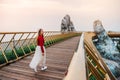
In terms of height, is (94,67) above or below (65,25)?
above

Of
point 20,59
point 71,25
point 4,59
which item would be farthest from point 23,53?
point 71,25

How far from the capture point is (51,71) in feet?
24.6

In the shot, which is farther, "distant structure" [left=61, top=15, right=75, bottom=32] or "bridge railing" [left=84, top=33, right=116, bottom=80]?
"distant structure" [left=61, top=15, right=75, bottom=32]

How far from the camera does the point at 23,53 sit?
10852mm

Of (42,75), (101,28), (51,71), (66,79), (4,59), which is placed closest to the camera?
(66,79)

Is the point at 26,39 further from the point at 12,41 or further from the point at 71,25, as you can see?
the point at 71,25

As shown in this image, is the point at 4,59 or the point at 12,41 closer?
the point at 4,59

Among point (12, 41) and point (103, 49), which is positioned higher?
point (12, 41)

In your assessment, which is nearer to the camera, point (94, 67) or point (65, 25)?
point (94, 67)

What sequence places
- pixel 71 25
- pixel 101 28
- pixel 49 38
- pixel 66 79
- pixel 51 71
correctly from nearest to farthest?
pixel 66 79, pixel 51 71, pixel 49 38, pixel 101 28, pixel 71 25

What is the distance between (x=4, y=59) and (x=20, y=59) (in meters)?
1.24

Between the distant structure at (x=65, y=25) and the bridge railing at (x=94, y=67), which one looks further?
the distant structure at (x=65, y=25)

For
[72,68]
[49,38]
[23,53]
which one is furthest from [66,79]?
[49,38]

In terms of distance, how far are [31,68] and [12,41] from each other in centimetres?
236
